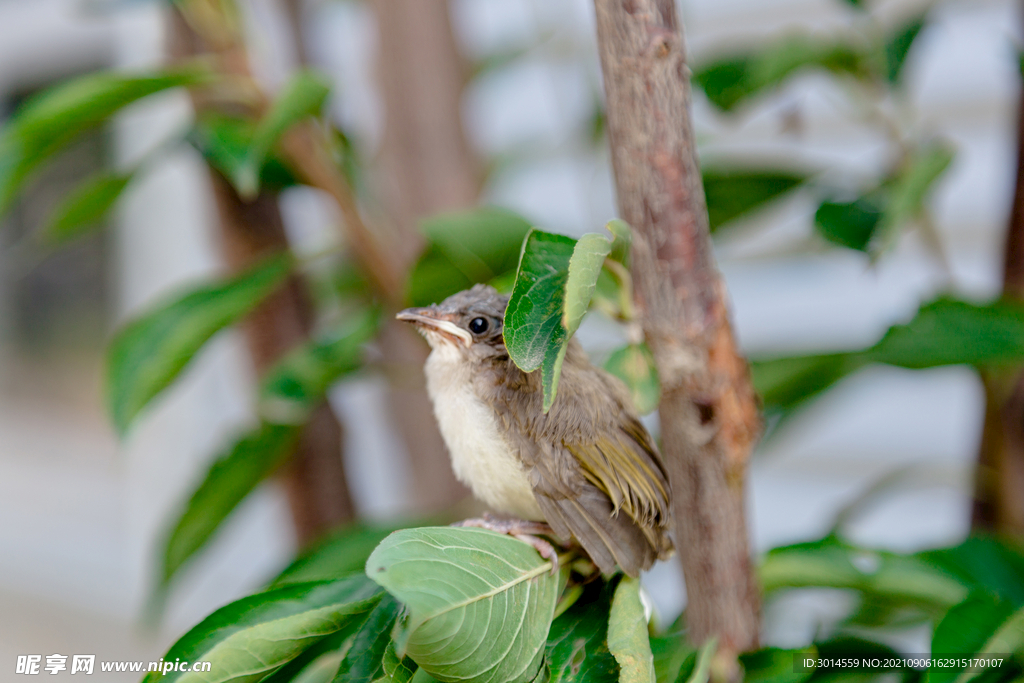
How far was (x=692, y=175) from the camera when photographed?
1.17 feet

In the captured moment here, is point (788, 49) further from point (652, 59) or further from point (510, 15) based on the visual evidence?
point (510, 15)

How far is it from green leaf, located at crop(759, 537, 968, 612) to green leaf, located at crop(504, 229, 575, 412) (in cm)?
32

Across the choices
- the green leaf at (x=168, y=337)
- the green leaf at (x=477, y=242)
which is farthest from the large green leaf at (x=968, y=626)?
the green leaf at (x=168, y=337)

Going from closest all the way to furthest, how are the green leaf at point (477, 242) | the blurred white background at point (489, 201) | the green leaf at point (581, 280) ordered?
the green leaf at point (581, 280)
the green leaf at point (477, 242)
the blurred white background at point (489, 201)

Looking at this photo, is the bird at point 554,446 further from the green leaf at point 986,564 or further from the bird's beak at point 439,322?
the green leaf at point 986,564

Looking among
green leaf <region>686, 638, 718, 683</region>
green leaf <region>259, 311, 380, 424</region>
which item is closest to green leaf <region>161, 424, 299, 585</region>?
green leaf <region>259, 311, 380, 424</region>

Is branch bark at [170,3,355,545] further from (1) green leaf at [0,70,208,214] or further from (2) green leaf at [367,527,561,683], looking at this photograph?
(2) green leaf at [367,527,561,683]

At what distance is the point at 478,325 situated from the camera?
0.39m

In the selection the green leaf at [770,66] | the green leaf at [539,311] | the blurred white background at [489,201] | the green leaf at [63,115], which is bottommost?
the blurred white background at [489,201]

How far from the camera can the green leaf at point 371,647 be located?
1.08ft

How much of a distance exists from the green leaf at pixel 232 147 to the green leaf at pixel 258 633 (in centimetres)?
33

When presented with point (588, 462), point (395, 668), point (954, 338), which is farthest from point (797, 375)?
point (395, 668)

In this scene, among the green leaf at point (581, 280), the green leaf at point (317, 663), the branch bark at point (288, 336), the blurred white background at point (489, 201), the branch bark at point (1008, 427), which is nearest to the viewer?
the green leaf at point (581, 280)

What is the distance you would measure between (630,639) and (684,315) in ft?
0.51
